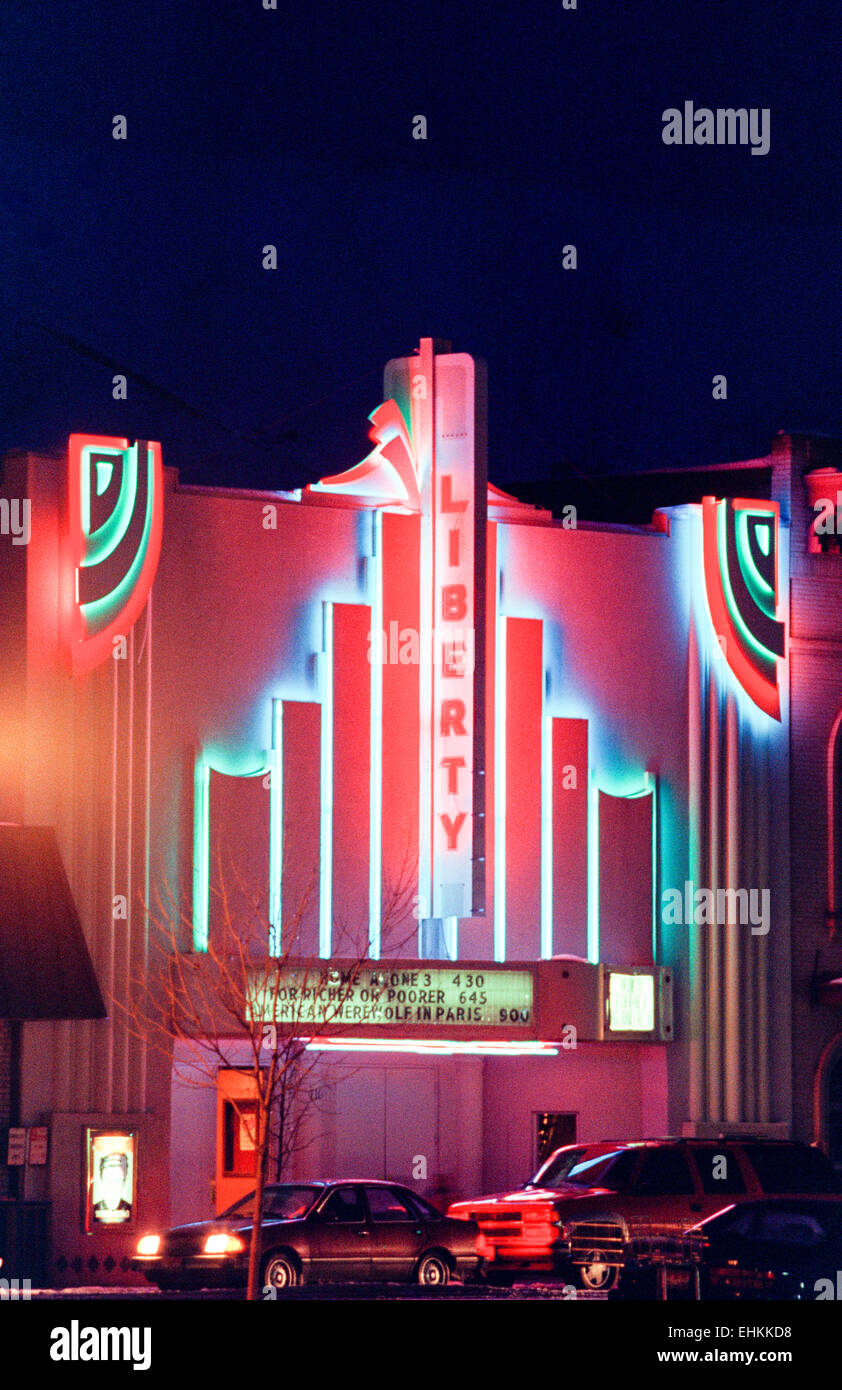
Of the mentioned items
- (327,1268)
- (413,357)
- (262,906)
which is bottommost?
(327,1268)

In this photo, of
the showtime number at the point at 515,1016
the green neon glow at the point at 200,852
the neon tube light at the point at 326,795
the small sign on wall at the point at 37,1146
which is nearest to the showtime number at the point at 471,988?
the showtime number at the point at 515,1016

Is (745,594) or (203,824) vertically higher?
(745,594)

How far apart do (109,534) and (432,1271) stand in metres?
9.60

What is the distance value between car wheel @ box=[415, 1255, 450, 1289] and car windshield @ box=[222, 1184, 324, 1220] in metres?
1.36

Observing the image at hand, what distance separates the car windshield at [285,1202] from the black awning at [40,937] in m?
3.83

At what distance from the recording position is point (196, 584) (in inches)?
1152

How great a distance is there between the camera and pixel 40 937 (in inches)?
1080

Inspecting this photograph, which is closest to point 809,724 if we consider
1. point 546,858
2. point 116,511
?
point 546,858

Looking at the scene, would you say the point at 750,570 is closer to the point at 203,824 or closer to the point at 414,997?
the point at 414,997

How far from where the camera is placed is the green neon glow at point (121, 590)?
92.9 feet

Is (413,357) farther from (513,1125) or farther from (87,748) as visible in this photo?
(513,1125)

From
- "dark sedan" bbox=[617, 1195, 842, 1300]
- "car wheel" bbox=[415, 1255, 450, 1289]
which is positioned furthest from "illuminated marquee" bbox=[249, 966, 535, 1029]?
"dark sedan" bbox=[617, 1195, 842, 1300]

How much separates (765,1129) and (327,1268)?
852cm
